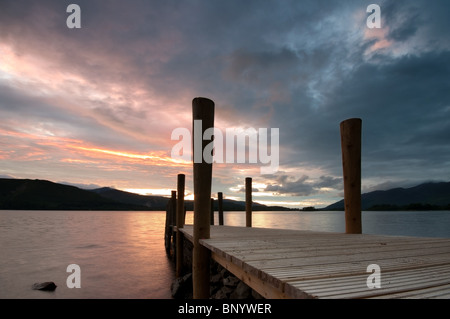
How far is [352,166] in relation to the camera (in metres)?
5.33

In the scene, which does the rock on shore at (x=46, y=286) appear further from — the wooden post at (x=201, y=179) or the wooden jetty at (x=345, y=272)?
the wooden jetty at (x=345, y=272)

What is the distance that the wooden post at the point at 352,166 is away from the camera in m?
5.32


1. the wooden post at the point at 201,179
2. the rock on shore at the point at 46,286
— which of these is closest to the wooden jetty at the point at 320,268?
the wooden post at the point at 201,179

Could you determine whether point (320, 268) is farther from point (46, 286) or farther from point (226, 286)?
point (46, 286)

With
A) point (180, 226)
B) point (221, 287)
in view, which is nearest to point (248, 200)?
point (180, 226)

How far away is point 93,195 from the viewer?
154 metres

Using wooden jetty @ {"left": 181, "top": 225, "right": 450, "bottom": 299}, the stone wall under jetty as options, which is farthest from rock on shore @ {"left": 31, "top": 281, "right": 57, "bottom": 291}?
wooden jetty @ {"left": 181, "top": 225, "right": 450, "bottom": 299}

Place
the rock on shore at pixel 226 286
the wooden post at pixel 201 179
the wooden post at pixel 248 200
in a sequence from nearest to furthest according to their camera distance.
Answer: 1. the rock on shore at pixel 226 286
2. the wooden post at pixel 201 179
3. the wooden post at pixel 248 200

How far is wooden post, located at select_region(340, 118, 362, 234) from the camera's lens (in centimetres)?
532

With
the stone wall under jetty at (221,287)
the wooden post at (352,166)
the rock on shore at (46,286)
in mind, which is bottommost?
the rock on shore at (46,286)

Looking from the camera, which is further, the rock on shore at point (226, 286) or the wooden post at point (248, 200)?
the wooden post at point (248, 200)

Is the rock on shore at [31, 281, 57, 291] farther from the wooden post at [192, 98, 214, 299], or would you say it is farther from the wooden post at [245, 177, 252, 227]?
the wooden post at [192, 98, 214, 299]

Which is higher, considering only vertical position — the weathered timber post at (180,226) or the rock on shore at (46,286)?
the weathered timber post at (180,226)
